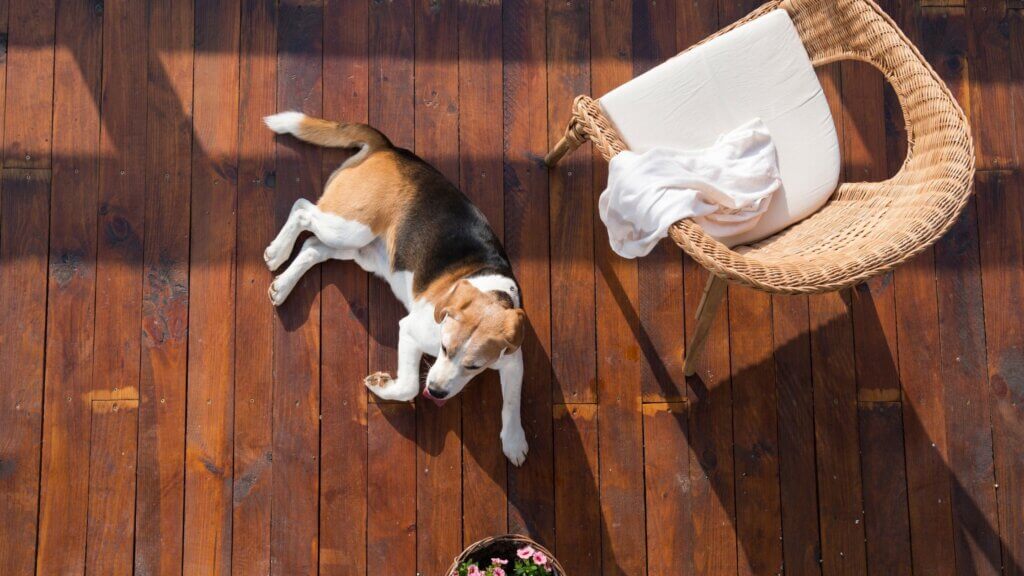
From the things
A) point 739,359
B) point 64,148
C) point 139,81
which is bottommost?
point 739,359

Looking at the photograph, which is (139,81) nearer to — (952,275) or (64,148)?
(64,148)

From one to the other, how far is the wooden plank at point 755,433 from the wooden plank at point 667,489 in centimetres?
22

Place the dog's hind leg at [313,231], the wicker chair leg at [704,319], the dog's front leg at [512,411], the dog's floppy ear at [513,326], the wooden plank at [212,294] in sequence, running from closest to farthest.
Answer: the dog's floppy ear at [513,326] < the wicker chair leg at [704,319] < the dog's front leg at [512,411] < the dog's hind leg at [313,231] < the wooden plank at [212,294]

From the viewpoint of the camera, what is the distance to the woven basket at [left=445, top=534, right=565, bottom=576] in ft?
8.30

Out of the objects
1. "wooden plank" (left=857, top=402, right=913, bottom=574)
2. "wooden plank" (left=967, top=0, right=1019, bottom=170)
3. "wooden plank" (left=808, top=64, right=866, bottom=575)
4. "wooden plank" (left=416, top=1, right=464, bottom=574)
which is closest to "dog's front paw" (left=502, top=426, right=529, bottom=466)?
"wooden plank" (left=416, top=1, right=464, bottom=574)

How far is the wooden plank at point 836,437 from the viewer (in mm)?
2969

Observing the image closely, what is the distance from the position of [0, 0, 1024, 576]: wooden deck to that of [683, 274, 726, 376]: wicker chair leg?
0.10 meters

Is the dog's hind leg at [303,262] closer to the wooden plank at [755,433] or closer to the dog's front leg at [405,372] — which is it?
the dog's front leg at [405,372]

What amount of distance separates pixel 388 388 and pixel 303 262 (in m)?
0.63

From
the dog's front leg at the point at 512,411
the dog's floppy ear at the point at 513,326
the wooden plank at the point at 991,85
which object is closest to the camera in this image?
the dog's floppy ear at the point at 513,326

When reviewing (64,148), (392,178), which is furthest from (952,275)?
(64,148)

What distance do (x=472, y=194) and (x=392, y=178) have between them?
0.46 meters

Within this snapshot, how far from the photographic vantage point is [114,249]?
2996 millimetres

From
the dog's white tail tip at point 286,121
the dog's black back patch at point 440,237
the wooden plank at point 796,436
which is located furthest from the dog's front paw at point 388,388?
the wooden plank at point 796,436
